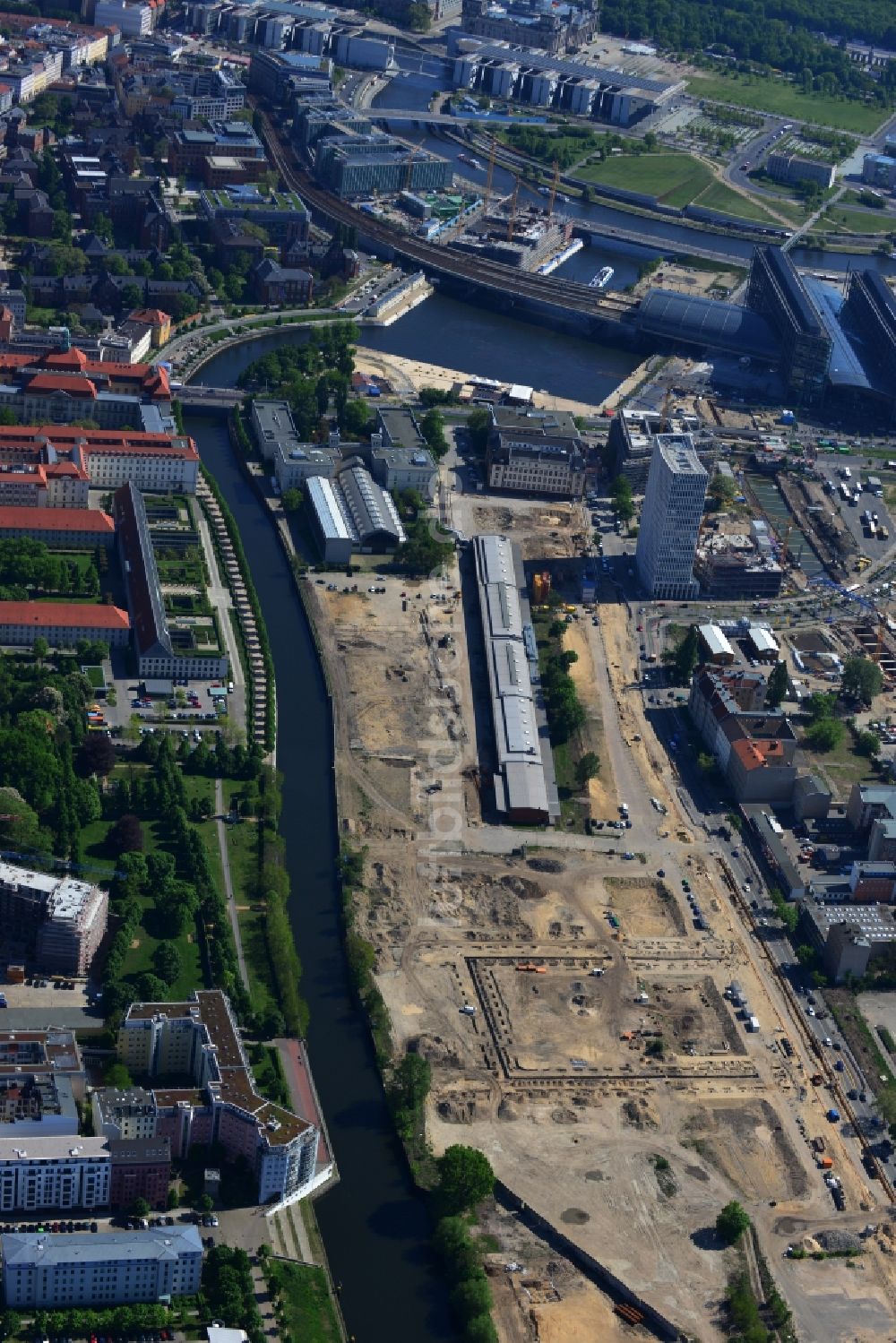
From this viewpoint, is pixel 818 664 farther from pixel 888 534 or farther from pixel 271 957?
pixel 271 957

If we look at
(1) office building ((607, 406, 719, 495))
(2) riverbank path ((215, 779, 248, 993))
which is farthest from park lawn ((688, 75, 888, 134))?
(2) riverbank path ((215, 779, 248, 993))

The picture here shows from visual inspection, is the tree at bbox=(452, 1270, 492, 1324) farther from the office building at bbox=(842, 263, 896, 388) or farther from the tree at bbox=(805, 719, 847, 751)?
the office building at bbox=(842, 263, 896, 388)

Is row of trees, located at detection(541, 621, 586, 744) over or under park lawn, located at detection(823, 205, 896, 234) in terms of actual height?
under

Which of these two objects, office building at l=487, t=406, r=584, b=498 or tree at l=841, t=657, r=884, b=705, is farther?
office building at l=487, t=406, r=584, b=498

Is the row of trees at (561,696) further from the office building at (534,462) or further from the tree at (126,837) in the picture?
the tree at (126,837)

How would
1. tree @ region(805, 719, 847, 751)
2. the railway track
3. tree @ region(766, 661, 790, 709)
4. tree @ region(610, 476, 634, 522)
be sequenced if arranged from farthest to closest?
the railway track < tree @ region(610, 476, 634, 522) < tree @ region(766, 661, 790, 709) < tree @ region(805, 719, 847, 751)
